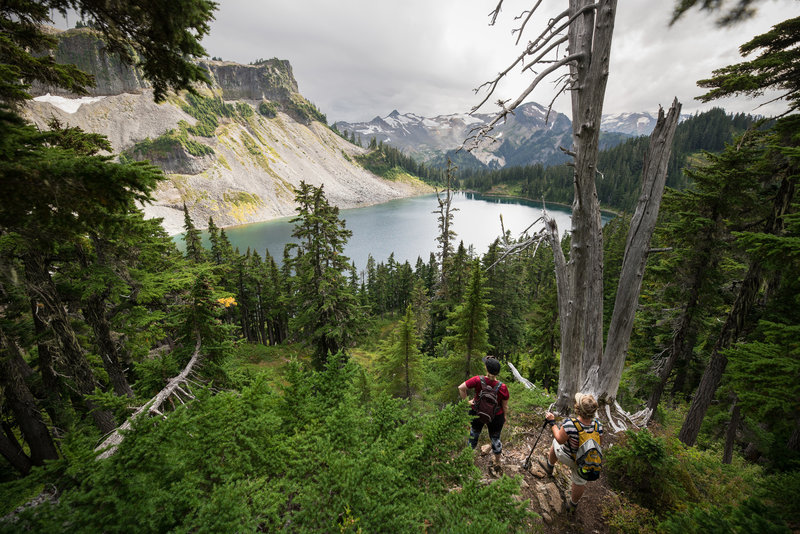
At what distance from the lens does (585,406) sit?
3824 mm

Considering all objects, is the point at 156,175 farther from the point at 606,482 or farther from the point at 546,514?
the point at 606,482

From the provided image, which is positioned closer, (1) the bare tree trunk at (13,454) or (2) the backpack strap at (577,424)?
(2) the backpack strap at (577,424)

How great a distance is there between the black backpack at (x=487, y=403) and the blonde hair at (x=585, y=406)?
1.29m

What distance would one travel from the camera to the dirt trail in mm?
3885

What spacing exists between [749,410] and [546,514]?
2793mm

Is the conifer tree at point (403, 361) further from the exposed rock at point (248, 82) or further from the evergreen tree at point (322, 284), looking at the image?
the exposed rock at point (248, 82)

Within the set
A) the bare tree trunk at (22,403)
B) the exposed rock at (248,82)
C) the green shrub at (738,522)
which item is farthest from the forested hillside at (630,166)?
the exposed rock at (248,82)

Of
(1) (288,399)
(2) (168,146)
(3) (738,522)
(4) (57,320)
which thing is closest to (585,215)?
(3) (738,522)

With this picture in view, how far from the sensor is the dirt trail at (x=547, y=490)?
3885 millimetres

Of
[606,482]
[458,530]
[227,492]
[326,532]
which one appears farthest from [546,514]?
[227,492]

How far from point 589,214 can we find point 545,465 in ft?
13.1

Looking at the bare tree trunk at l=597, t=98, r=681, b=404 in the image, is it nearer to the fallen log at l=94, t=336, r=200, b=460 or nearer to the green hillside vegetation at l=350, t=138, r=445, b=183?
the fallen log at l=94, t=336, r=200, b=460

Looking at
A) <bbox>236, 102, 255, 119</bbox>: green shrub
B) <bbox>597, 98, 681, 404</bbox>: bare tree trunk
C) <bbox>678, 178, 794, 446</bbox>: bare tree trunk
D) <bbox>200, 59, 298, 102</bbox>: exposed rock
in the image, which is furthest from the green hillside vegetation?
<bbox>597, 98, 681, 404</bbox>: bare tree trunk

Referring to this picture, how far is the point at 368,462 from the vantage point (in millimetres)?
3158
